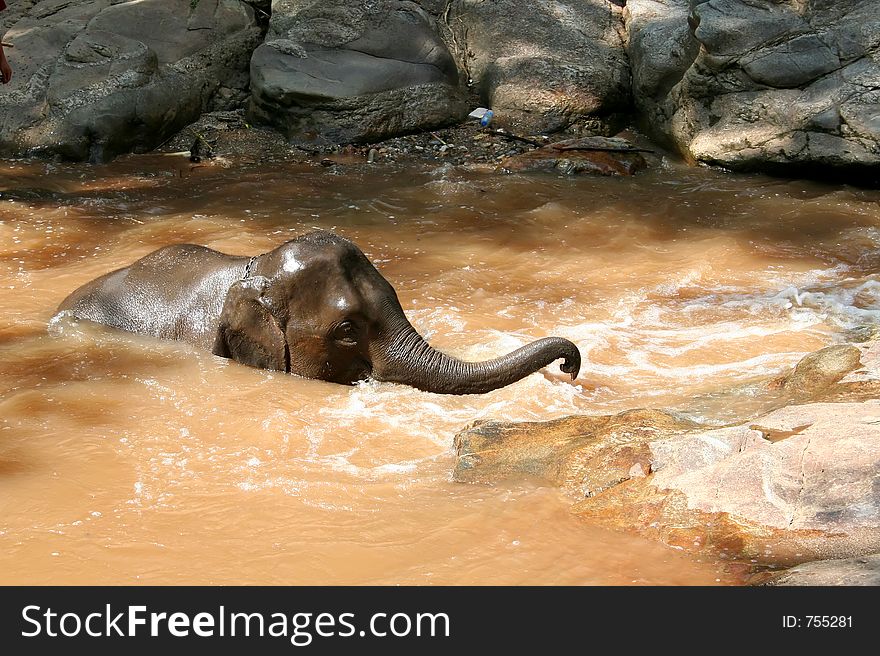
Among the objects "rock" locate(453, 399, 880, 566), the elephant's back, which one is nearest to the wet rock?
"rock" locate(453, 399, 880, 566)

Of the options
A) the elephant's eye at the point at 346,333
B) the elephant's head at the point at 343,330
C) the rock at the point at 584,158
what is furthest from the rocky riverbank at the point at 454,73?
the elephant's eye at the point at 346,333

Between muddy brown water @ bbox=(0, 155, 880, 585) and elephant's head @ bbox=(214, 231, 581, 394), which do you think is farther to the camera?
elephant's head @ bbox=(214, 231, 581, 394)

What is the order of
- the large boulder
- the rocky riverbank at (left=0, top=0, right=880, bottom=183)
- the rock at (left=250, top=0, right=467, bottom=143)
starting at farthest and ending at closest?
1. the rock at (left=250, top=0, right=467, bottom=143)
2. the rocky riverbank at (left=0, top=0, right=880, bottom=183)
3. the large boulder

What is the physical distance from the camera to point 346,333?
19.1ft

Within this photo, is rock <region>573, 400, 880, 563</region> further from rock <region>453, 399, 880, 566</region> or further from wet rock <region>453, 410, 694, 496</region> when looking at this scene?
wet rock <region>453, 410, 694, 496</region>

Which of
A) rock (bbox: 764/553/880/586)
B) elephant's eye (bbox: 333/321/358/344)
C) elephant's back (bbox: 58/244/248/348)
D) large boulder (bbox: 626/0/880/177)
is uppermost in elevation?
Answer: large boulder (bbox: 626/0/880/177)

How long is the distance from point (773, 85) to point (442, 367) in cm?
781

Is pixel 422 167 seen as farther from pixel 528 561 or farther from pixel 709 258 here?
pixel 528 561

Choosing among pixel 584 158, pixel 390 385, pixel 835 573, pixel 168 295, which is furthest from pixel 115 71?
pixel 835 573

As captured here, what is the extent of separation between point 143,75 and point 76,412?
842cm

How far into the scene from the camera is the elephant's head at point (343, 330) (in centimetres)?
577

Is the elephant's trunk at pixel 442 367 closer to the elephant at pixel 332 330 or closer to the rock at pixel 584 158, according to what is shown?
the elephant at pixel 332 330

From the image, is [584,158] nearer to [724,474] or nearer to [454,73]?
[454,73]

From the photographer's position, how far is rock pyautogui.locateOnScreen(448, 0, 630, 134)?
13320 mm
